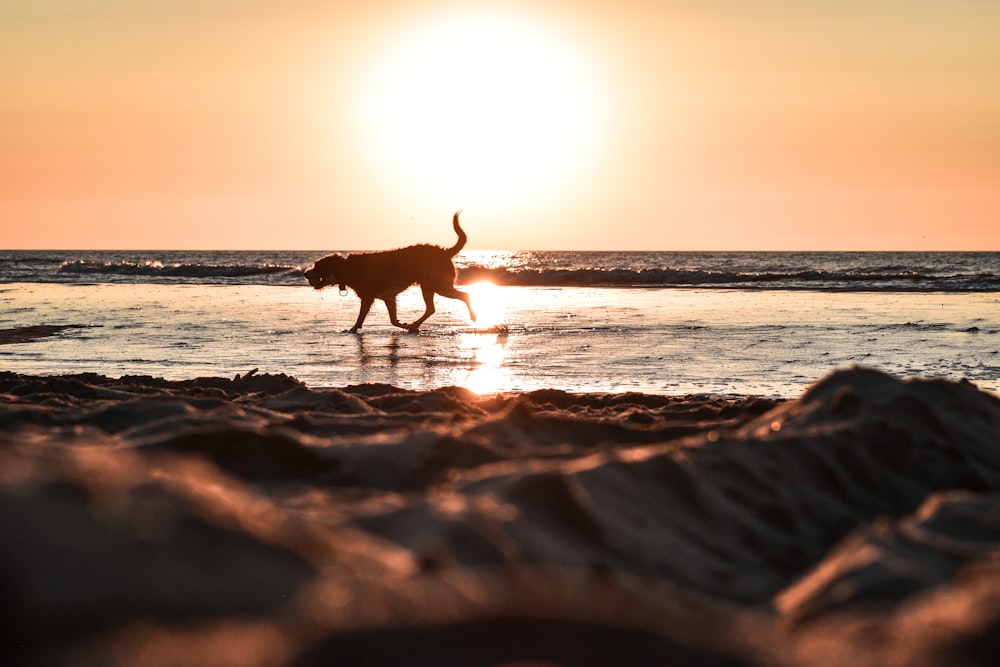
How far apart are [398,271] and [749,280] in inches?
752

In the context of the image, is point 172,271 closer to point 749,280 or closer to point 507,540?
point 749,280

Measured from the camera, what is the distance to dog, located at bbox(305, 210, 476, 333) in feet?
50.1

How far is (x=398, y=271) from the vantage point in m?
15.3

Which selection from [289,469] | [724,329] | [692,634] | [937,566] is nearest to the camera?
[692,634]

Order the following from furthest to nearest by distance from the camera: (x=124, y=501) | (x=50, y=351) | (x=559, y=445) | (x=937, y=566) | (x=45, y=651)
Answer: (x=50, y=351) → (x=559, y=445) → (x=937, y=566) → (x=124, y=501) → (x=45, y=651)

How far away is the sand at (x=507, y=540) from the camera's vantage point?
63.6 inches

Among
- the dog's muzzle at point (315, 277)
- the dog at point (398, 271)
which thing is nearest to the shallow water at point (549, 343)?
the dog at point (398, 271)

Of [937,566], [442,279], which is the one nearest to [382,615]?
[937,566]

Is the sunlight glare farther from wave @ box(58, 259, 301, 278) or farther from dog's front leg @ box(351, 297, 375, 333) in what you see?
wave @ box(58, 259, 301, 278)

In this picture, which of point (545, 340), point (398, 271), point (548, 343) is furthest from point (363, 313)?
point (548, 343)

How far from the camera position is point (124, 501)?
1.89 m

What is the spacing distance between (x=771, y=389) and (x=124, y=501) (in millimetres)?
6560

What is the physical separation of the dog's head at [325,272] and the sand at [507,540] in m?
11.0

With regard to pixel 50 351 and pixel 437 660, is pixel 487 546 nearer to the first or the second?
pixel 437 660
